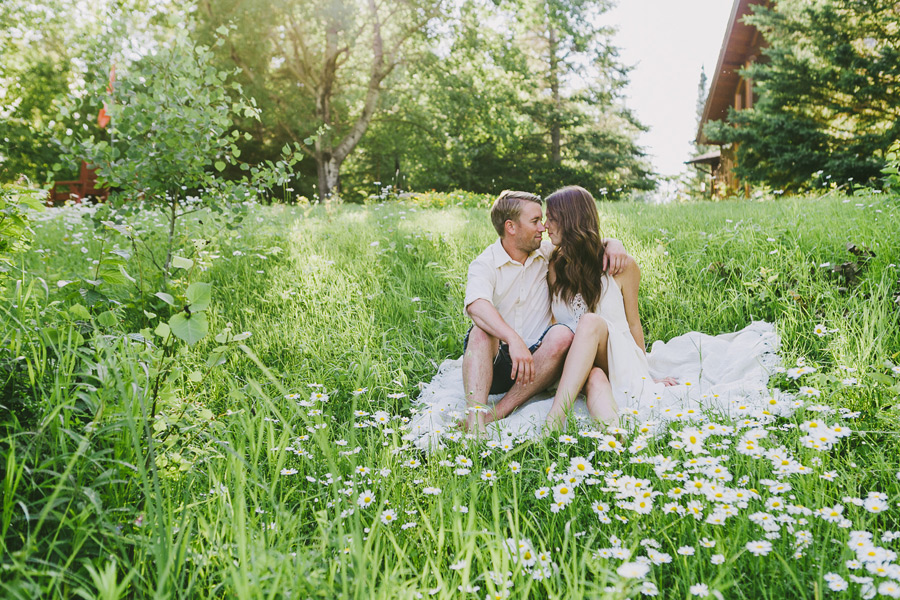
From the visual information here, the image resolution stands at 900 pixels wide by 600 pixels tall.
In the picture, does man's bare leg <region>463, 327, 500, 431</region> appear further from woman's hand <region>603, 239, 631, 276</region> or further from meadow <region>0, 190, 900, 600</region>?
woman's hand <region>603, 239, 631, 276</region>

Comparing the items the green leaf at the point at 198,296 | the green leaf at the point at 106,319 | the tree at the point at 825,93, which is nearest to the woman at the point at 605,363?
the green leaf at the point at 198,296

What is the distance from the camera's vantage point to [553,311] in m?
3.73

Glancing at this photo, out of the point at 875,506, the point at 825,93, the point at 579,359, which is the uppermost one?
the point at 825,93

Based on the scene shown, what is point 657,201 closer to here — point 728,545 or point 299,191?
point 728,545

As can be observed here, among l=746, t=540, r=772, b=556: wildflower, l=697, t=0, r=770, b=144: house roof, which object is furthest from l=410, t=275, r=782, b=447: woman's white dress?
l=697, t=0, r=770, b=144: house roof

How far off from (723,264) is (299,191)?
24.0 m

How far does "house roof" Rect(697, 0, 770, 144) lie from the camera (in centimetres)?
1598

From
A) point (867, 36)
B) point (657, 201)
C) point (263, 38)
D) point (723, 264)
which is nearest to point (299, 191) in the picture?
point (263, 38)

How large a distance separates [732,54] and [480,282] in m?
18.8

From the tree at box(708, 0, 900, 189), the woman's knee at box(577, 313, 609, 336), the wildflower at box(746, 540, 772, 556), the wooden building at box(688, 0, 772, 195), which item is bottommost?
the wildflower at box(746, 540, 772, 556)

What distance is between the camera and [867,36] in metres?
9.15

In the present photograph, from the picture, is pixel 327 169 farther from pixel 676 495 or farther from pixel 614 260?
pixel 676 495

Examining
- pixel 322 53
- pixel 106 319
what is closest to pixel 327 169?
pixel 322 53

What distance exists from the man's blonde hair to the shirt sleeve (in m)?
0.26
